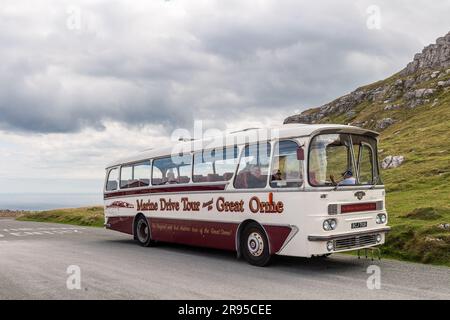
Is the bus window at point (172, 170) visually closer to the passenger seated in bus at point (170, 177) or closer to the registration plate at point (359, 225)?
the passenger seated in bus at point (170, 177)

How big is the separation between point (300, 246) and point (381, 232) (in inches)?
92.4

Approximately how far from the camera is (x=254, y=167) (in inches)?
475

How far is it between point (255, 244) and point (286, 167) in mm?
2192

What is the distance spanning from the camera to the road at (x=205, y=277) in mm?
8641

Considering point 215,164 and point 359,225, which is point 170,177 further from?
point 359,225

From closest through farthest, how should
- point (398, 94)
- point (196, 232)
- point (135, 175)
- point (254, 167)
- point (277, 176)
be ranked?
1. point (277, 176)
2. point (254, 167)
3. point (196, 232)
4. point (135, 175)
5. point (398, 94)

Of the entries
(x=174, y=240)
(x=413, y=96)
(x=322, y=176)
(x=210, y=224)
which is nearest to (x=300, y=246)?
(x=322, y=176)

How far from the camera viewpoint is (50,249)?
53.5 feet

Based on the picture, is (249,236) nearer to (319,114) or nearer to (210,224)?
(210,224)

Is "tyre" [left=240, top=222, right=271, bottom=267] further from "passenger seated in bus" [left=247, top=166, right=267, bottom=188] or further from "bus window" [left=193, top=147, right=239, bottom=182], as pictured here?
"bus window" [left=193, top=147, right=239, bottom=182]

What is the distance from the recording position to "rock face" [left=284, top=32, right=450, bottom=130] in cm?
10312

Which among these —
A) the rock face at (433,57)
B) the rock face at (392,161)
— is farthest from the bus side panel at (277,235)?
the rock face at (433,57)

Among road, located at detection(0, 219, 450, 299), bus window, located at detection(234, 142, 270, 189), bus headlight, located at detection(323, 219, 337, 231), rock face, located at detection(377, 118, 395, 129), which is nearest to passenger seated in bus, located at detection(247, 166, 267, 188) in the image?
bus window, located at detection(234, 142, 270, 189)

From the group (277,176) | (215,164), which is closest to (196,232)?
(215,164)
